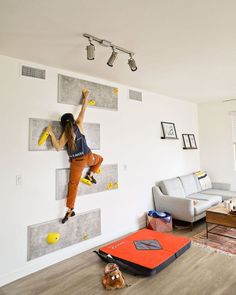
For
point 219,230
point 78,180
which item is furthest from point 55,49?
point 219,230

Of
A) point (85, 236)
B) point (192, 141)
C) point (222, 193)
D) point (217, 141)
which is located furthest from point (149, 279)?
point (217, 141)

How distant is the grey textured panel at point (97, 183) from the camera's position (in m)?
2.96

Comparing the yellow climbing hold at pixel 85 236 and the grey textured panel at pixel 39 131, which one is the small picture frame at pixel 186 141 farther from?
the yellow climbing hold at pixel 85 236

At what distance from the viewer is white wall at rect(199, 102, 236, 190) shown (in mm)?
5242

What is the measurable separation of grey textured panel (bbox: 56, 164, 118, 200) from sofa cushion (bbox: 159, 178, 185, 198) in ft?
3.55

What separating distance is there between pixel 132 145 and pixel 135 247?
1692 mm

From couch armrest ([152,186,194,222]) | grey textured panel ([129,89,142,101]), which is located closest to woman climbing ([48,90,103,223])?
grey textured panel ([129,89,142,101])

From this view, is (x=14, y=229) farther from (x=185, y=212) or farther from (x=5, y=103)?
(x=185, y=212)

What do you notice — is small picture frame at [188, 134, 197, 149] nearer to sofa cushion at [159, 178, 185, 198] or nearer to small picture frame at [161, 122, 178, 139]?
small picture frame at [161, 122, 178, 139]

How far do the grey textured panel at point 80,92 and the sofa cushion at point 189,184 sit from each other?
7.24 ft

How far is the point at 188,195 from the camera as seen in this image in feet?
15.1

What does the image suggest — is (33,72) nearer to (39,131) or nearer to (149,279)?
(39,131)

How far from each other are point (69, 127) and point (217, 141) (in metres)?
3.94

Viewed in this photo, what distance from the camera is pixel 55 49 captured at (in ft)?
8.07
